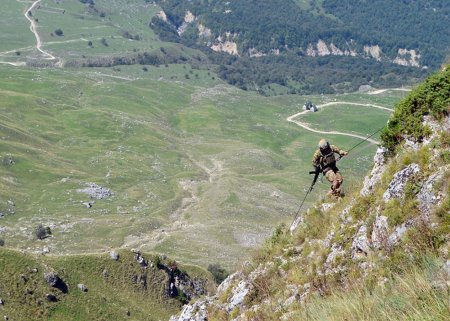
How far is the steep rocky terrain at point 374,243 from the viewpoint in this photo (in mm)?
9273

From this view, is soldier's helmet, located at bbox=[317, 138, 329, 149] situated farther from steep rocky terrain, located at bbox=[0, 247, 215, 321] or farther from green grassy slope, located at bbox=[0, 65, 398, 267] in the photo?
steep rocky terrain, located at bbox=[0, 247, 215, 321]

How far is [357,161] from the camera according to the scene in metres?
150

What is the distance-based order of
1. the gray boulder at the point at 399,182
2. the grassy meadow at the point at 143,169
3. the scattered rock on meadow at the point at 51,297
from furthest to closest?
the grassy meadow at the point at 143,169 → the scattered rock on meadow at the point at 51,297 → the gray boulder at the point at 399,182

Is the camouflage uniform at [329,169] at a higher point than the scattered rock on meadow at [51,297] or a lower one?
higher

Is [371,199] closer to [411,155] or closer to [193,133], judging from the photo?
[411,155]

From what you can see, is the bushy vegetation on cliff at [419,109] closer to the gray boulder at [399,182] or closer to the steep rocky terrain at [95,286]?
the gray boulder at [399,182]

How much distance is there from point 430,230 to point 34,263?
6118 centimetres

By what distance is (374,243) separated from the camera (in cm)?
1536


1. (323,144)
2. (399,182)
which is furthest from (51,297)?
(399,182)

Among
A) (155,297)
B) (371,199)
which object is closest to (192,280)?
(155,297)

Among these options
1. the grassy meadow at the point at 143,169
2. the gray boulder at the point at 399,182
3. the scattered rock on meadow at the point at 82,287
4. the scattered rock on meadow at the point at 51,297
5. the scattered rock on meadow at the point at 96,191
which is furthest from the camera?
the scattered rock on meadow at the point at 96,191

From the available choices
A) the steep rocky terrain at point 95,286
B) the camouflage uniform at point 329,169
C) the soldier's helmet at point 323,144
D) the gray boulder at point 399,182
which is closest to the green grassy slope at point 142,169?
the steep rocky terrain at point 95,286

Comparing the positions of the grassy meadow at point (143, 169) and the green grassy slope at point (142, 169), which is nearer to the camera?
the grassy meadow at point (143, 169)

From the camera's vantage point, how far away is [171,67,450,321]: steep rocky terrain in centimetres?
927
